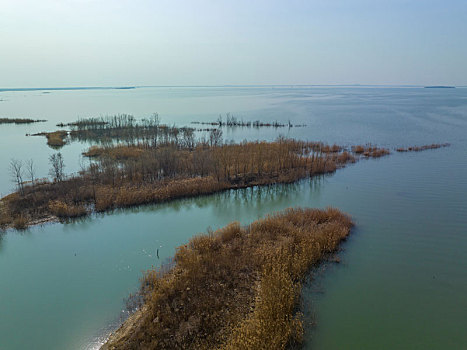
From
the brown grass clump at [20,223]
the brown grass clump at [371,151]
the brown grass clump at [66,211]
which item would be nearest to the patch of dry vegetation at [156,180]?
the brown grass clump at [66,211]

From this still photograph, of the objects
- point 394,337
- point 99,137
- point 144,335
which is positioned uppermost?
point 99,137

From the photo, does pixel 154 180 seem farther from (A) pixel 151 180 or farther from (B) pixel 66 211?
(B) pixel 66 211

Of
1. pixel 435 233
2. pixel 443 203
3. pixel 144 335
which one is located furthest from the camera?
pixel 443 203

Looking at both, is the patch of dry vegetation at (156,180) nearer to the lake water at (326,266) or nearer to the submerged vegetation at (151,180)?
the submerged vegetation at (151,180)

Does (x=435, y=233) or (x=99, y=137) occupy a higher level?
(x=99, y=137)

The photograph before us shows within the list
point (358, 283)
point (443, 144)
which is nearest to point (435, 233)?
point (358, 283)

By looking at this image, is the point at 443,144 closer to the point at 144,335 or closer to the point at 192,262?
the point at 192,262

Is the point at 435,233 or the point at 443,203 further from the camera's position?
the point at 443,203

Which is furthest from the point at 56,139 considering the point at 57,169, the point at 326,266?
the point at 326,266

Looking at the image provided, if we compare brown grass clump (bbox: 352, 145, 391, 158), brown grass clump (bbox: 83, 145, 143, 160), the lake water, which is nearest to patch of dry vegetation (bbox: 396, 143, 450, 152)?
brown grass clump (bbox: 352, 145, 391, 158)

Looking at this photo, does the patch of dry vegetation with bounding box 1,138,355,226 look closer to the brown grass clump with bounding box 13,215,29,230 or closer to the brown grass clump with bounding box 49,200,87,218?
the brown grass clump with bounding box 49,200,87,218
